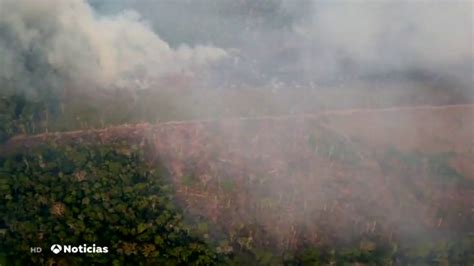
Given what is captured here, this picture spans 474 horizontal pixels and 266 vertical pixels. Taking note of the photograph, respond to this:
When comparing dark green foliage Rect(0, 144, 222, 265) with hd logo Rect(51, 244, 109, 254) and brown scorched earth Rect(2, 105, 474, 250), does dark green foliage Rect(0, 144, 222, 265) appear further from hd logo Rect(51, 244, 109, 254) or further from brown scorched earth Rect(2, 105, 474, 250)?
brown scorched earth Rect(2, 105, 474, 250)

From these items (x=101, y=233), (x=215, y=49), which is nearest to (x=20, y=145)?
(x=101, y=233)

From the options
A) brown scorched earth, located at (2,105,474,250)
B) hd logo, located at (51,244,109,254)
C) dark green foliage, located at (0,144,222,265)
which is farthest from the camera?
brown scorched earth, located at (2,105,474,250)

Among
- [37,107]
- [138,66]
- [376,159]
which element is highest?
[138,66]

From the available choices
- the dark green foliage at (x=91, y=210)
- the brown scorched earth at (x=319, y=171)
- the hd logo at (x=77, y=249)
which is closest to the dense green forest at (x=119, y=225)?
the dark green foliage at (x=91, y=210)

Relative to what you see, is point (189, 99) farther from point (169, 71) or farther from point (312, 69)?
point (312, 69)

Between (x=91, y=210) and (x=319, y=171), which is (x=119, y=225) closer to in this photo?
(x=91, y=210)

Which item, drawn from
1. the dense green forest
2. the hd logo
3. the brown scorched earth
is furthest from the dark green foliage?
the brown scorched earth

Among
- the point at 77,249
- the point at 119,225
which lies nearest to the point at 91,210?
the point at 119,225
